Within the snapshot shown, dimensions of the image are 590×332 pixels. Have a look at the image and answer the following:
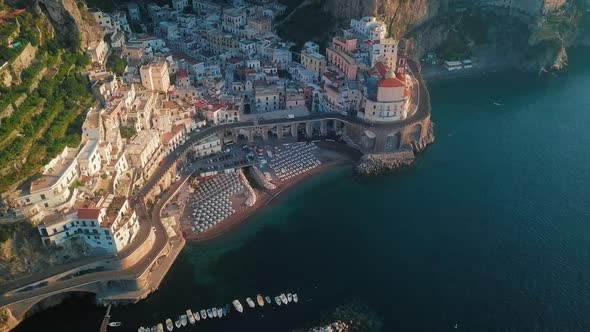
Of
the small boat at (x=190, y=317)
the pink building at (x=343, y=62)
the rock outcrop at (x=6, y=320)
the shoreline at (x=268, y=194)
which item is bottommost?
the small boat at (x=190, y=317)

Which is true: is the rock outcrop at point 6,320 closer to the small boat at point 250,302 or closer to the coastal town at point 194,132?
the coastal town at point 194,132

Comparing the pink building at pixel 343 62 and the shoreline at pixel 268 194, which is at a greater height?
the pink building at pixel 343 62

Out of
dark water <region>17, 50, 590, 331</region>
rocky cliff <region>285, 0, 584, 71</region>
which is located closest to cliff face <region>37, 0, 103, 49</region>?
Result: dark water <region>17, 50, 590, 331</region>

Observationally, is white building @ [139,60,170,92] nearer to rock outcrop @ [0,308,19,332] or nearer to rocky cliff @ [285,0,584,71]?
rocky cliff @ [285,0,584,71]

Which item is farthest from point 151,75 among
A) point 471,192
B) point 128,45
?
point 471,192

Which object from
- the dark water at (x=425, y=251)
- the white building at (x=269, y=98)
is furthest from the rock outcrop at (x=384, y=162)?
the white building at (x=269, y=98)

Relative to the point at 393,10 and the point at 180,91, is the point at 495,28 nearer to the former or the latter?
the point at 393,10

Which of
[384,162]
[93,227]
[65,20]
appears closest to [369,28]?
[384,162]
